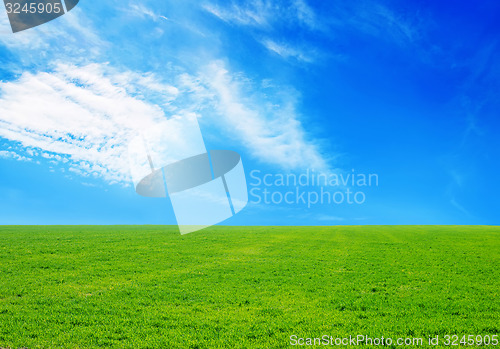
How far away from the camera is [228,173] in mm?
21562

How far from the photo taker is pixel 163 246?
29125 millimetres

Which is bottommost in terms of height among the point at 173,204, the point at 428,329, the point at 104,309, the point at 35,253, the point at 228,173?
the point at 428,329

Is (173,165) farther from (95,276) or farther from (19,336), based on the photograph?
(19,336)

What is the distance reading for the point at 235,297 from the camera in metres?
13.5

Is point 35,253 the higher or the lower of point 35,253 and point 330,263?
the higher

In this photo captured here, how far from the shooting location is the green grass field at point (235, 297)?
989cm

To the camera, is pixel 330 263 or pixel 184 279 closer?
pixel 184 279

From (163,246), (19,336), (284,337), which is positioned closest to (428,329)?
(284,337)

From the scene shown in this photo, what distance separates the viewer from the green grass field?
9891 millimetres

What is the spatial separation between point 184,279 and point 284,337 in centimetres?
867

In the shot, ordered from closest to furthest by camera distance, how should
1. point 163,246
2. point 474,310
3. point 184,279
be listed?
point 474,310 → point 184,279 → point 163,246

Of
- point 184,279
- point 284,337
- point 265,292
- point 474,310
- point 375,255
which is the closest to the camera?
point 284,337

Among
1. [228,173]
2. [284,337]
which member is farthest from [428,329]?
[228,173]

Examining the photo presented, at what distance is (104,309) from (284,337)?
7160 mm
